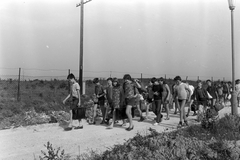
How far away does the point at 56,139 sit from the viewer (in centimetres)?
640

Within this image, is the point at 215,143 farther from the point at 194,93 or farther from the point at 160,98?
the point at 194,93

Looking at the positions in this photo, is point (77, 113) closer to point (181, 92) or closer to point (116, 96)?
point (116, 96)

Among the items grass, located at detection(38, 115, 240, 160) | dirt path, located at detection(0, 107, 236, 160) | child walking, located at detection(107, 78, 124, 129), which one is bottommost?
dirt path, located at detection(0, 107, 236, 160)

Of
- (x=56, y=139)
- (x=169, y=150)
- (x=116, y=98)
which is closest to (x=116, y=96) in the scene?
(x=116, y=98)

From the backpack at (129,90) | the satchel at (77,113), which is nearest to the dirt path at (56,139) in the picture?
the satchel at (77,113)

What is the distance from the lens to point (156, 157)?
13.4 feet

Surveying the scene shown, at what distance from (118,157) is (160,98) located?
4.71 m

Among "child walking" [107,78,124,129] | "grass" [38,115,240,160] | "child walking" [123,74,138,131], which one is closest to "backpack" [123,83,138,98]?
"child walking" [123,74,138,131]

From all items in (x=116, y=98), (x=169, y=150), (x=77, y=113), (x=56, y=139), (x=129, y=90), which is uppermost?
(x=129, y=90)

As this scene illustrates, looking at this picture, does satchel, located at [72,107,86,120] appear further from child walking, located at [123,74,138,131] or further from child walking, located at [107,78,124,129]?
child walking, located at [123,74,138,131]

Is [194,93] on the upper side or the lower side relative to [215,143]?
upper

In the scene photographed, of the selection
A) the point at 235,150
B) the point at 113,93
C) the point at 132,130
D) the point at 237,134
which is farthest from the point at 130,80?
the point at 235,150

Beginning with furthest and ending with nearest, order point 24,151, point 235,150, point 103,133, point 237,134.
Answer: point 103,133 < point 237,134 < point 24,151 < point 235,150

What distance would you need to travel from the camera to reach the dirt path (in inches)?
212
